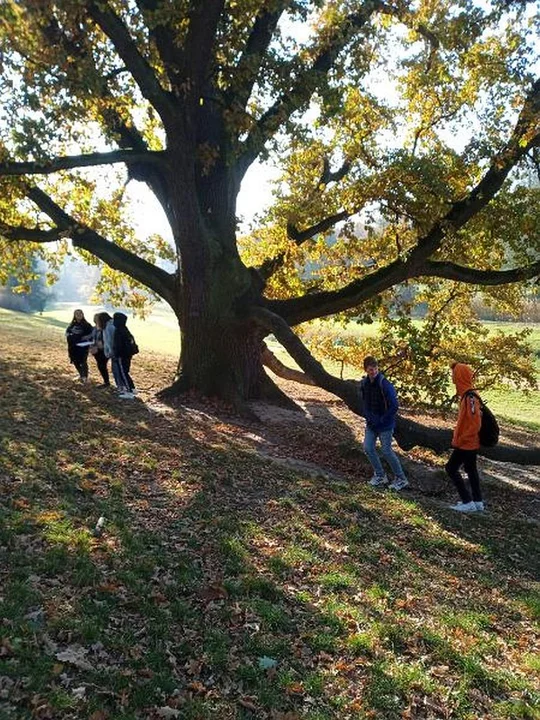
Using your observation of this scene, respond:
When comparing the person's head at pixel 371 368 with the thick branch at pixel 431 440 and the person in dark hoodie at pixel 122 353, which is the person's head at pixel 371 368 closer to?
the thick branch at pixel 431 440

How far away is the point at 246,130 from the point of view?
1259 cm

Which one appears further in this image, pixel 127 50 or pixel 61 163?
pixel 61 163

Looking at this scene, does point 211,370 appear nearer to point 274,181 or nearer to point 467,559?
point 274,181

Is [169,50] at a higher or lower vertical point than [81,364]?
higher

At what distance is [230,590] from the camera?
582 centimetres

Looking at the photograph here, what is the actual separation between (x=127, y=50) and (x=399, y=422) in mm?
8752

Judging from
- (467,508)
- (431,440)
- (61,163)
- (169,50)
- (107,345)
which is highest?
(169,50)

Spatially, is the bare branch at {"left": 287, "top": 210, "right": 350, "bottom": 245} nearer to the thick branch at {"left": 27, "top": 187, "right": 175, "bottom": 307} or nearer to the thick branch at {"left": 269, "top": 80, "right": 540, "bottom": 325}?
the thick branch at {"left": 269, "top": 80, "right": 540, "bottom": 325}

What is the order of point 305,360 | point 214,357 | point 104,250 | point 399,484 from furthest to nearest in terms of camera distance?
point 104,250, point 214,357, point 305,360, point 399,484

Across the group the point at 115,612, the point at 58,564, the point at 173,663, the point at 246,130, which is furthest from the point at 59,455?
the point at 246,130

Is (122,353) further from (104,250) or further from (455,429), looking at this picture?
(455,429)

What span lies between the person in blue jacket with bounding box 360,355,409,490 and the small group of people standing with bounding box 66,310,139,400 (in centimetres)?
603

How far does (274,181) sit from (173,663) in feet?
50.9

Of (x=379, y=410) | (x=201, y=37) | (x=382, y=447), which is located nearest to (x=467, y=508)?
(x=382, y=447)
